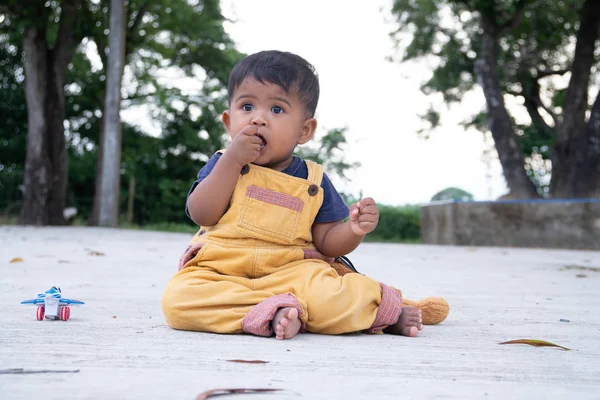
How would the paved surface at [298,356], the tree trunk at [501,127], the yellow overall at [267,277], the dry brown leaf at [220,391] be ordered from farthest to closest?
the tree trunk at [501,127] < the yellow overall at [267,277] < the paved surface at [298,356] < the dry brown leaf at [220,391]

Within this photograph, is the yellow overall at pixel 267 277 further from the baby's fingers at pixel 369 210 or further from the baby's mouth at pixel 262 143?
the baby's fingers at pixel 369 210

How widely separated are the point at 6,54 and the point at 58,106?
758 centimetres

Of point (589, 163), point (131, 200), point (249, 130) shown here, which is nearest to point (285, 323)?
point (249, 130)

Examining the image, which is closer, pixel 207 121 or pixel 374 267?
pixel 374 267

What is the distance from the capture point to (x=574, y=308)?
3.03m

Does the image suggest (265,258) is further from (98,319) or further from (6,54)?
(6,54)

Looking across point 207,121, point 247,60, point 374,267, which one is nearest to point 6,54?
point 207,121

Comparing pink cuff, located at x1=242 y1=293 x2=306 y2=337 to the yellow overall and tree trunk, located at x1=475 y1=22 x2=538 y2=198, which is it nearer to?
the yellow overall

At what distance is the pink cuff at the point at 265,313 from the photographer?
79.1 inches

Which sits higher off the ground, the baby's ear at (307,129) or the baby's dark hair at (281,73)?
the baby's dark hair at (281,73)

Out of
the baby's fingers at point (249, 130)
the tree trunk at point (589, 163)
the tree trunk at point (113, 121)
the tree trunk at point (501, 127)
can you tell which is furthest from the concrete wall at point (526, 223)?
the baby's fingers at point (249, 130)

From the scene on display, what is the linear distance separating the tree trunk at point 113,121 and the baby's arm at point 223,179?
10.3 metres

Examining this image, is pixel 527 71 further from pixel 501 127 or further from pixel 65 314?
pixel 65 314

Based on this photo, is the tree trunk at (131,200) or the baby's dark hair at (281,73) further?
Result: the tree trunk at (131,200)
